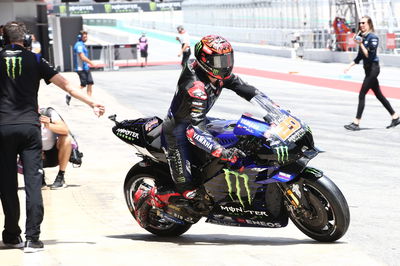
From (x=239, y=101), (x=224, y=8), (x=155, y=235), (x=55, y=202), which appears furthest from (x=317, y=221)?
(x=224, y=8)

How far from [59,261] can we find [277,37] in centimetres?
4203

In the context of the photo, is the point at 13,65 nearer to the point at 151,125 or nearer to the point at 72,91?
the point at 72,91

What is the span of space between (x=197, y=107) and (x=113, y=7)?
3472 inches

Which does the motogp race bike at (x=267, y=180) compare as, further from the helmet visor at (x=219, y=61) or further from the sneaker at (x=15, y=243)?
the sneaker at (x=15, y=243)

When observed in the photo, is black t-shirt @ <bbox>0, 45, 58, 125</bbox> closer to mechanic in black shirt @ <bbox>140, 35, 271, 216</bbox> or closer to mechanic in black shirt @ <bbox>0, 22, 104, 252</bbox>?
mechanic in black shirt @ <bbox>0, 22, 104, 252</bbox>

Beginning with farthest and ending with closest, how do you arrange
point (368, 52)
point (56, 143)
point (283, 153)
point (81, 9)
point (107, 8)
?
point (107, 8), point (81, 9), point (368, 52), point (56, 143), point (283, 153)

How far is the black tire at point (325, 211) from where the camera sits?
251 inches

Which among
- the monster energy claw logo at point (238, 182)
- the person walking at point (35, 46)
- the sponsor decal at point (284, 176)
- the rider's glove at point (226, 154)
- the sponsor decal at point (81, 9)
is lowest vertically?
the monster energy claw logo at point (238, 182)

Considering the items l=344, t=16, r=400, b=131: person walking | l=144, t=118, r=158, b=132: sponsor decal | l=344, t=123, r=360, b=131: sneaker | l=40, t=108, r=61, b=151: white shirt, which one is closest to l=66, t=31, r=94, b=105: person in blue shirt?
l=344, t=123, r=360, b=131: sneaker

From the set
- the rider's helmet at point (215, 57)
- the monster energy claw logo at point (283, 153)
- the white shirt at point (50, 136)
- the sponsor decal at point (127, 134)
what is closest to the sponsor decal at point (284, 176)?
the monster energy claw logo at point (283, 153)

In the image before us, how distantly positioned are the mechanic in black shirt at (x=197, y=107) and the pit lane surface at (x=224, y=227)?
0.62 m

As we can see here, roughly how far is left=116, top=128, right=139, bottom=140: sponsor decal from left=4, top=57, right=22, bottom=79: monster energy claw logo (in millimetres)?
1194

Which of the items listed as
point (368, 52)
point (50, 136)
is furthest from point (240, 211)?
point (368, 52)

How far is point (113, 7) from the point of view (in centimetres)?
9319
